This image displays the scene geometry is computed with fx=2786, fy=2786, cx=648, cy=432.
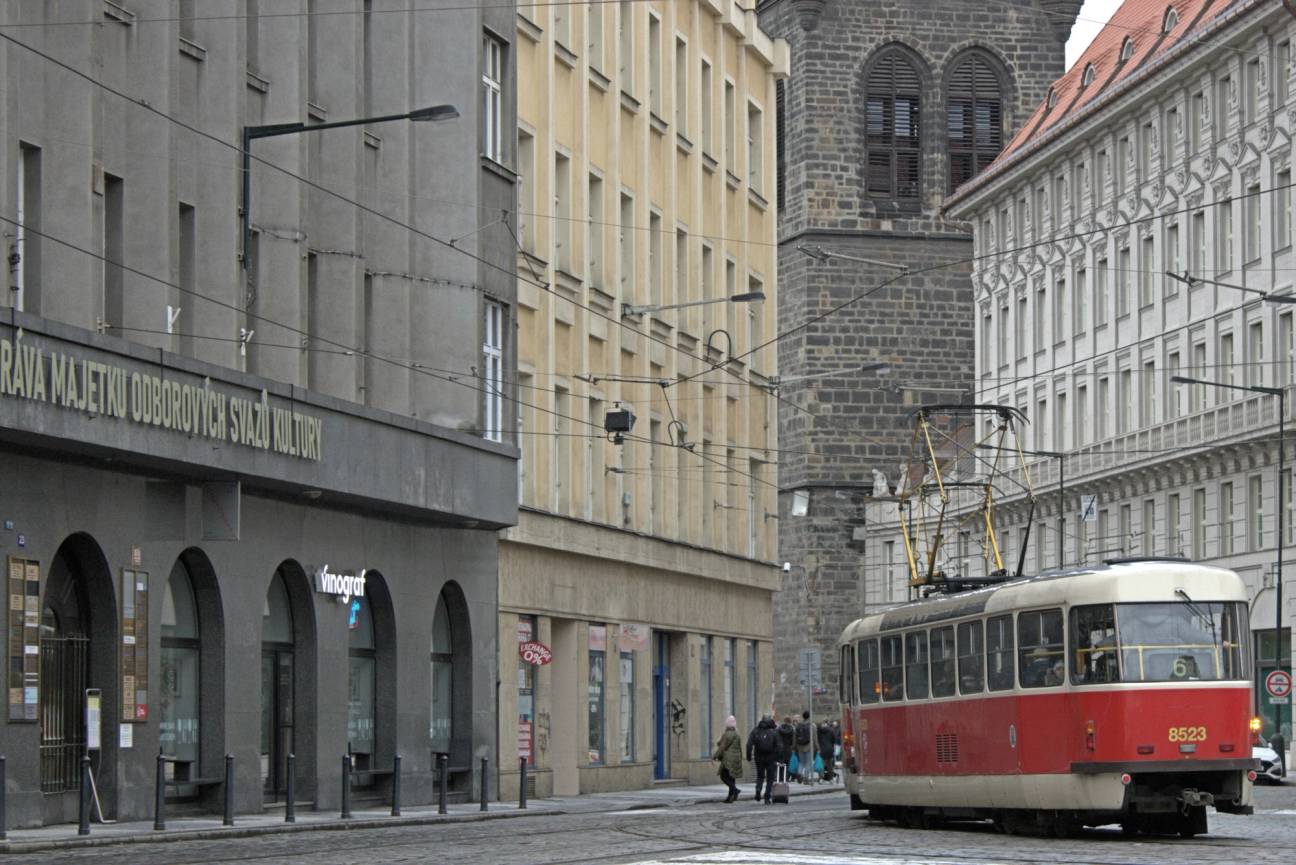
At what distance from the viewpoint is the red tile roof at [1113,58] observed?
77.1 m

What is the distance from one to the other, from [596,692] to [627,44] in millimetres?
11843

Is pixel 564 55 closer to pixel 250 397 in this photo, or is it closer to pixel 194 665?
pixel 250 397

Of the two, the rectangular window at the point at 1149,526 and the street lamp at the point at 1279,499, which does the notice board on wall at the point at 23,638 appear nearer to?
the street lamp at the point at 1279,499

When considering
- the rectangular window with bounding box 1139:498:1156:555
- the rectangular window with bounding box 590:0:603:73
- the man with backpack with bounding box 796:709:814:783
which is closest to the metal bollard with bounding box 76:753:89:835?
the rectangular window with bounding box 590:0:603:73

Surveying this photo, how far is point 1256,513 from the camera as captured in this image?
69.6 m

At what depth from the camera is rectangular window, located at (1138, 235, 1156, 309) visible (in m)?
77.4

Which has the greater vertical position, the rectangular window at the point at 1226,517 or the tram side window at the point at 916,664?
the rectangular window at the point at 1226,517

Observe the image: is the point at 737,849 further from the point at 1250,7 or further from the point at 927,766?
the point at 1250,7

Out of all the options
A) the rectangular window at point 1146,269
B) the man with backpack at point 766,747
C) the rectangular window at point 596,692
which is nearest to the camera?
the man with backpack at point 766,747

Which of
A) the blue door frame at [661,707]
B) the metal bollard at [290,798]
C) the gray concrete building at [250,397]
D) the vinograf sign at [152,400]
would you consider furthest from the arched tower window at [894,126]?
the metal bollard at [290,798]

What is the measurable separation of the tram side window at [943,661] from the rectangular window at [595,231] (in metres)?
17.9

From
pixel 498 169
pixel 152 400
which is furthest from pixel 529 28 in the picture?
pixel 152 400

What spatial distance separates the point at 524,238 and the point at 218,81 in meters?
11.0

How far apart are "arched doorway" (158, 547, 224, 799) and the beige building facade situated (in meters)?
9.95
